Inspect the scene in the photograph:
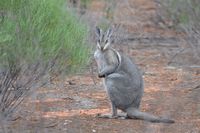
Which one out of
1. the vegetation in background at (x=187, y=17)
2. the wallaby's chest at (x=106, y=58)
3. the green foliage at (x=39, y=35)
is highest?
the green foliage at (x=39, y=35)

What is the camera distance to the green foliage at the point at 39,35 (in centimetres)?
855

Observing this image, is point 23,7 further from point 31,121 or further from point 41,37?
point 31,121

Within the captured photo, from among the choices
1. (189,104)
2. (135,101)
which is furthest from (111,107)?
(189,104)

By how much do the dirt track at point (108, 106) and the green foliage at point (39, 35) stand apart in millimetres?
649

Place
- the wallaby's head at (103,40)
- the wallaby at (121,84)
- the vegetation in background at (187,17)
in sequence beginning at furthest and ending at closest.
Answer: the vegetation in background at (187,17) < the wallaby's head at (103,40) < the wallaby at (121,84)

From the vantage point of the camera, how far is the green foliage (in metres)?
8.55

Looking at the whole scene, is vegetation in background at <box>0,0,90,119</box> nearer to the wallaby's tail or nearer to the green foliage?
the green foliage

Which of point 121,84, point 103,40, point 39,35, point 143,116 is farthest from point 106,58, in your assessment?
point 39,35

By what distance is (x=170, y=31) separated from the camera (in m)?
18.1

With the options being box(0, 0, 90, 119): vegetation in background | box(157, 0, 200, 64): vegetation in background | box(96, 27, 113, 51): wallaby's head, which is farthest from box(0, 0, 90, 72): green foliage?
box(157, 0, 200, 64): vegetation in background

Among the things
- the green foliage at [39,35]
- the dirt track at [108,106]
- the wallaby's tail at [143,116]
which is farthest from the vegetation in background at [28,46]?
the wallaby's tail at [143,116]

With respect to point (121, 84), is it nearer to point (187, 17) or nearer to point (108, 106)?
point (108, 106)

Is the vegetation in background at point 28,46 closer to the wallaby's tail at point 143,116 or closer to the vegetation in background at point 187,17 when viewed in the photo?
the wallaby's tail at point 143,116

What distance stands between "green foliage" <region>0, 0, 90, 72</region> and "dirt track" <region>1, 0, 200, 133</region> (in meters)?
0.65
